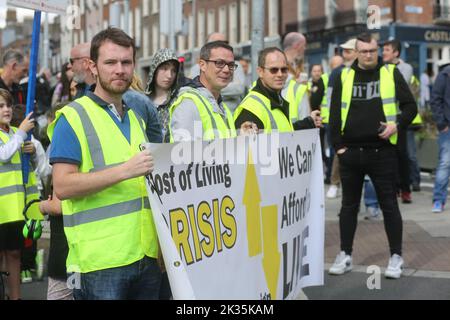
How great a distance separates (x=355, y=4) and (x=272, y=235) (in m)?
31.3

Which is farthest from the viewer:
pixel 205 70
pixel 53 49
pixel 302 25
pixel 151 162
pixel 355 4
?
pixel 53 49

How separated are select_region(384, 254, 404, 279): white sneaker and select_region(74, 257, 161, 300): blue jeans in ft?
11.1

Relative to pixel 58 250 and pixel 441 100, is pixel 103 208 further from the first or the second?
pixel 441 100

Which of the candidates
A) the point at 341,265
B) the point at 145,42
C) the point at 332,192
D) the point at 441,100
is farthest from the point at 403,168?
the point at 145,42

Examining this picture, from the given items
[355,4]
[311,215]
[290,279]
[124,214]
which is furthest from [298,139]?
[355,4]

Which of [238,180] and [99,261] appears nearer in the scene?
[99,261]

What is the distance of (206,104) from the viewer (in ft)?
14.6

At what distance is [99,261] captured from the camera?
338 cm

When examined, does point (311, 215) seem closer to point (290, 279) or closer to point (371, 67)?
point (290, 279)

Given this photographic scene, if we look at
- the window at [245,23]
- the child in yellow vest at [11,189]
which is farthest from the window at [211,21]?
the child in yellow vest at [11,189]

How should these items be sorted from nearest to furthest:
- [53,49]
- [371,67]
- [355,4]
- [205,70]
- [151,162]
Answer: [151,162] < [205,70] < [371,67] < [355,4] < [53,49]

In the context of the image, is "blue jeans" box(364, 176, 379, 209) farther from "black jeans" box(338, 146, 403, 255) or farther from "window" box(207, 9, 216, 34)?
"window" box(207, 9, 216, 34)

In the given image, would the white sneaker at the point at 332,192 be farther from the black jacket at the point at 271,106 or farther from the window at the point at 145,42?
the window at the point at 145,42

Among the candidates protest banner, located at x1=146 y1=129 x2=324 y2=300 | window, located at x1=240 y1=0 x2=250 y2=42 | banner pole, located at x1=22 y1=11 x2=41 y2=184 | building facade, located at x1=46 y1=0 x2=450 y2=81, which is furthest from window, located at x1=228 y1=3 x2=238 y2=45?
protest banner, located at x1=146 y1=129 x2=324 y2=300
